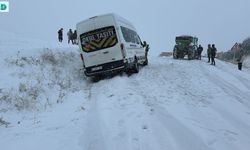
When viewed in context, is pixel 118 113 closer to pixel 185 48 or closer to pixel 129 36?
pixel 129 36

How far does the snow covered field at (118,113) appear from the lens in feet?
26.4

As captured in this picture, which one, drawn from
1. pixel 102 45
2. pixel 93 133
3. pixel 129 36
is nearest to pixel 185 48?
pixel 129 36

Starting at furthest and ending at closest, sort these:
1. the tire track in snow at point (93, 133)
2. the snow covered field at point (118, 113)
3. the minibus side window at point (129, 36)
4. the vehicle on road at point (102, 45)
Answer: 1. the minibus side window at point (129, 36)
2. the vehicle on road at point (102, 45)
3. the snow covered field at point (118, 113)
4. the tire track in snow at point (93, 133)

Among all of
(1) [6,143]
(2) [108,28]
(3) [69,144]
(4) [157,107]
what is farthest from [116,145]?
(2) [108,28]

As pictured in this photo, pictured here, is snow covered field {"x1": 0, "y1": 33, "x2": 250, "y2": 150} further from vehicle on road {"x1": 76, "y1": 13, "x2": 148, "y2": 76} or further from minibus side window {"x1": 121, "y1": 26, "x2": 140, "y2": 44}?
minibus side window {"x1": 121, "y1": 26, "x2": 140, "y2": 44}

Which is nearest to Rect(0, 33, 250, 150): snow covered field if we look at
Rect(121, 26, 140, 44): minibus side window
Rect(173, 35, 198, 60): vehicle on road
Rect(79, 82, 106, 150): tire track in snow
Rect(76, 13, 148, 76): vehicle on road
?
Rect(79, 82, 106, 150): tire track in snow

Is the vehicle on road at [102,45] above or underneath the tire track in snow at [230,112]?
above

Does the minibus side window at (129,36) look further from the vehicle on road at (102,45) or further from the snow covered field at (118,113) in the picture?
the snow covered field at (118,113)

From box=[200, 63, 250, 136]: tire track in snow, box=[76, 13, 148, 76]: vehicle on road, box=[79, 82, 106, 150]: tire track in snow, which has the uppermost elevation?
box=[76, 13, 148, 76]: vehicle on road

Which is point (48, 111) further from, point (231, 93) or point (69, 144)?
point (231, 93)

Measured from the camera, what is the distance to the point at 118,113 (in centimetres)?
1034

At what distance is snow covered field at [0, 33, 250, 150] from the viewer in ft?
26.4

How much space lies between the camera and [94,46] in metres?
19.2

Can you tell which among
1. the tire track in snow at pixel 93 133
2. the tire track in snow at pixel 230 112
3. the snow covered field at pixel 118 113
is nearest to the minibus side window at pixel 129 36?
the snow covered field at pixel 118 113
